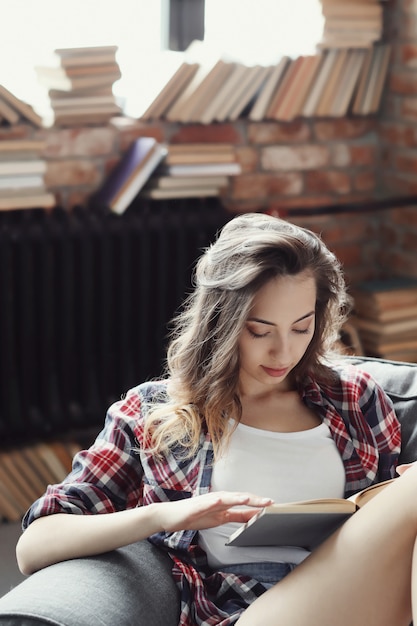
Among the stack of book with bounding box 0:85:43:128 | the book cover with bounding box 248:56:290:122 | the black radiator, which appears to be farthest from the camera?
the book cover with bounding box 248:56:290:122

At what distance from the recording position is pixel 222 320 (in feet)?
5.19

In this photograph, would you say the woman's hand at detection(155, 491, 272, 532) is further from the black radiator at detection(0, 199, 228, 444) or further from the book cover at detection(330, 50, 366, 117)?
the book cover at detection(330, 50, 366, 117)

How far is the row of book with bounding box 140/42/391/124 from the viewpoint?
9.08 feet

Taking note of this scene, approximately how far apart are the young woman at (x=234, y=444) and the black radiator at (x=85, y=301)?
1.05 m

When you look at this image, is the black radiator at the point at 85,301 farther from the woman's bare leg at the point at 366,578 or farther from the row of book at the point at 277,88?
the woman's bare leg at the point at 366,578

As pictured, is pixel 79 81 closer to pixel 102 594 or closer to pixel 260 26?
pixel 260 26

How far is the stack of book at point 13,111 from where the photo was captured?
255 centimetres

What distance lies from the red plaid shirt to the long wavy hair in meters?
0.03

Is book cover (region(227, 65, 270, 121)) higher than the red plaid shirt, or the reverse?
book cover (region(227, 65, 270, 121))

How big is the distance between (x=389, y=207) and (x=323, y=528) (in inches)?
70.8

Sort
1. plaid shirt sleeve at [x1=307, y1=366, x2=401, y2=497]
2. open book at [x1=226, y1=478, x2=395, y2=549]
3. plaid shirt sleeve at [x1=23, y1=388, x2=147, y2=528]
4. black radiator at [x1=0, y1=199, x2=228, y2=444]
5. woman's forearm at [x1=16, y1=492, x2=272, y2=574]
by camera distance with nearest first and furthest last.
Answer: open book at [x1=226, y1=478, x2=395, y2=549]
woman's forearm at [x1=16, y1=492, x2=272, y2=574]
plaid shirt sleeve at [x1=23, y1=388, x2=147, y2=528]
plaid shirt sleeve at [x1=307, y1=366, x2=401, y2=497]
black radiator at [x1=0, y1=199, x2=228, y2=444]

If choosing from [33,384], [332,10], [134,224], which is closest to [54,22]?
[134,224]

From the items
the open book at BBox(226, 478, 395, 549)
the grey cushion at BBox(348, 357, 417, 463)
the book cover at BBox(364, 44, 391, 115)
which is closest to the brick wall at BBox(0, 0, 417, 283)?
the book cover at BBox(364, 44, 391, 115)

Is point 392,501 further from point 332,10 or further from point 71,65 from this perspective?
point 332,10
